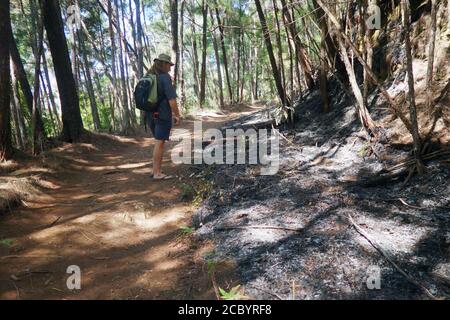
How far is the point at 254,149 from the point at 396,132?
2.42 metres

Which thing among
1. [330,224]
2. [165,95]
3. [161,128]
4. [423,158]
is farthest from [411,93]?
[161,128]

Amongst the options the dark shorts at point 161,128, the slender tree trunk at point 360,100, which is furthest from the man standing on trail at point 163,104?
the slender tree trunk at point 360,100

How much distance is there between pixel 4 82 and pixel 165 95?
2.56 metres

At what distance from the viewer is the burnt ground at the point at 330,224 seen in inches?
101

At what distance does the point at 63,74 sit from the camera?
7.82 m

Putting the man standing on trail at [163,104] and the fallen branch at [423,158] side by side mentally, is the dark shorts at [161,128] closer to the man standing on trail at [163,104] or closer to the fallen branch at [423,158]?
the man standing on trail at [163,104]

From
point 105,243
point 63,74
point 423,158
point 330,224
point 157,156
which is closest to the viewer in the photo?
point 330,224

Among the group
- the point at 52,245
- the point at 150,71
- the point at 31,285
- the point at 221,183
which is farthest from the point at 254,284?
the point at 150,71

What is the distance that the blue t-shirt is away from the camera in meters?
5.12

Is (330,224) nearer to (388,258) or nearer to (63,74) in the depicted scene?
(388,258)

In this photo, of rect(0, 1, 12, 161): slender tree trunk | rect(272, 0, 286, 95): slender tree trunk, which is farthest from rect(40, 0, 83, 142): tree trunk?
rect(272, 0, 286, 95): slender tree trunk

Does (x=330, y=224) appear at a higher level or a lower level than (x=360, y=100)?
lower

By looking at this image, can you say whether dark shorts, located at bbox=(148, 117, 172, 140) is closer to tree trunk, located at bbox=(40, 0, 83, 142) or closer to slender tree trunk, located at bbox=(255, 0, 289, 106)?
slender tree trunk, located at bbox=(255, 0, 289, 106)

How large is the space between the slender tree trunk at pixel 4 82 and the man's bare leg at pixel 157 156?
232cm
